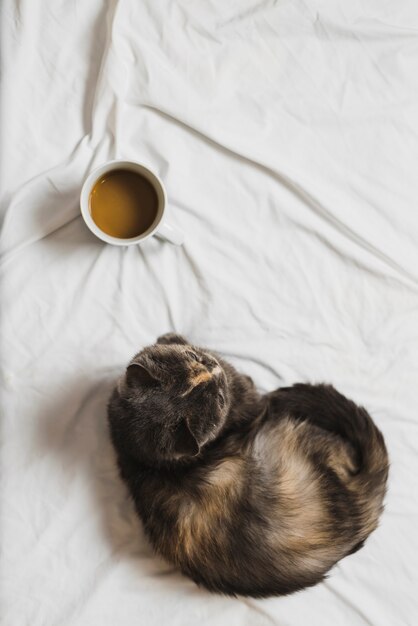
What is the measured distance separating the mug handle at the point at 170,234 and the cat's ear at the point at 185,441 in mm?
539

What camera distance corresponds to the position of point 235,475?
→ 4.62 feet

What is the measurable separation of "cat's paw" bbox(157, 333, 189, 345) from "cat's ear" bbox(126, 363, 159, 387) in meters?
0.21

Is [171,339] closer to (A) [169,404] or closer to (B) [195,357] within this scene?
(B) [195,357]

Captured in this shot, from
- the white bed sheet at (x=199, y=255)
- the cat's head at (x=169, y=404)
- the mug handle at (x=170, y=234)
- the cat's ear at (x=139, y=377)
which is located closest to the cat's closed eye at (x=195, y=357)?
the cat's head at (x=169, y=404)

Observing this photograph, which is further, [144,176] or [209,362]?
[144,176]

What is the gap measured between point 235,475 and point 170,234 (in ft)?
2.20

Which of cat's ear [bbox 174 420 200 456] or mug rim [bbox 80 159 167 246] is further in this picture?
mug rim [bbox 80 159 167 246]

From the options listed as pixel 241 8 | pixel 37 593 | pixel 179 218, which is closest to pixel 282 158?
pixel 179 218

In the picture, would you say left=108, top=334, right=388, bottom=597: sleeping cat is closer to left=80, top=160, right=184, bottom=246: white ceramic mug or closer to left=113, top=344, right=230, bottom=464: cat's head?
left=113, top=344, right=230, bottom=464: cat's head

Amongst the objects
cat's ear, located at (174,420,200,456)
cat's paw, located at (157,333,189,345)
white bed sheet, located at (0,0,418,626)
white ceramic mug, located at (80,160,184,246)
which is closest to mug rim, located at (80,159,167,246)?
white ceramic mug, located at (80,160,184,246)

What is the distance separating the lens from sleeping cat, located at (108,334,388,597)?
4.31 ft

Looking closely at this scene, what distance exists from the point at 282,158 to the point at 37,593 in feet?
4.68

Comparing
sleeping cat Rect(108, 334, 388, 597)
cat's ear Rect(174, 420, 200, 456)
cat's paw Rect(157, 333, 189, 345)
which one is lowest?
sleeping cat Rect(108, 334, 388, 597)

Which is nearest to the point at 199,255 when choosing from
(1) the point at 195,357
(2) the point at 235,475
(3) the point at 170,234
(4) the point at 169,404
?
(3) the point at 170,234
